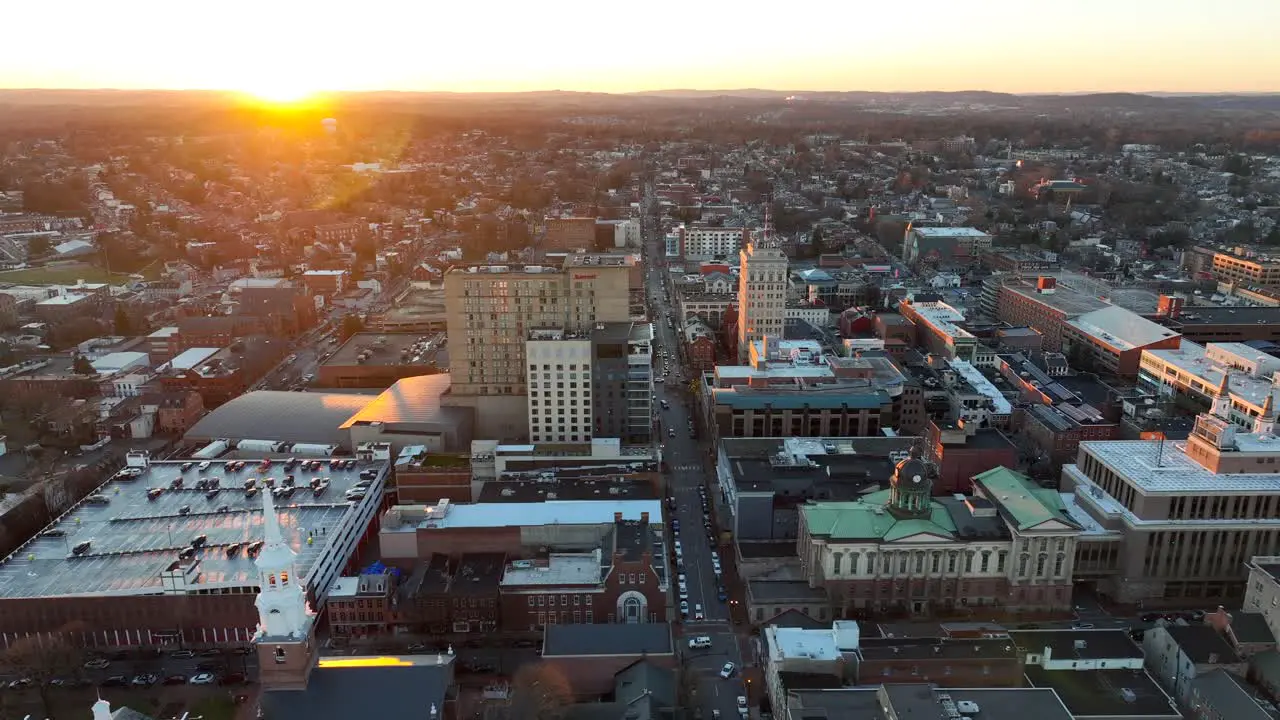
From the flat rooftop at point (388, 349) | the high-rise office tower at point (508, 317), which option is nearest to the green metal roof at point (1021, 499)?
the high-rise office tower at point (508, 317)

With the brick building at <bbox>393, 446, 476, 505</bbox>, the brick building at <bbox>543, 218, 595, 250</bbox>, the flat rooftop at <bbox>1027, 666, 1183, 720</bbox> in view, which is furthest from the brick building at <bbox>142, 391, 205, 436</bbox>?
the brick building at <bbox>543, 218, 595, 250</bbox>

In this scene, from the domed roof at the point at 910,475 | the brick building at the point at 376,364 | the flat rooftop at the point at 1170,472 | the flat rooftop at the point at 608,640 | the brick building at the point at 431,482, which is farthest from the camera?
the brick building at the point at 376,364

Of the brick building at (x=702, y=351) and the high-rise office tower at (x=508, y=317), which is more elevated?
the high-rise office tower at (x=508, y=317)

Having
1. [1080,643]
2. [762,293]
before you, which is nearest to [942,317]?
[762,293]

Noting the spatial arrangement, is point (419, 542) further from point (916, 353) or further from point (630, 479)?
point (916, 353)

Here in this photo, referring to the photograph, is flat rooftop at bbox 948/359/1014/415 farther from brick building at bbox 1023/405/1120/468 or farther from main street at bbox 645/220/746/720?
main street at bbox 645/220/746/720

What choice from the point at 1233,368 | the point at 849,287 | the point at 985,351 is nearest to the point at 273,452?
the point at 985,351

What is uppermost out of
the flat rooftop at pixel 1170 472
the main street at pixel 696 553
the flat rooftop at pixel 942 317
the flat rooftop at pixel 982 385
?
the flat rooftop at pixel 1170 472

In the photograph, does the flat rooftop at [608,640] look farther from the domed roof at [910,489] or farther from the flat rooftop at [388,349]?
the flat rooftop at [388,349]
